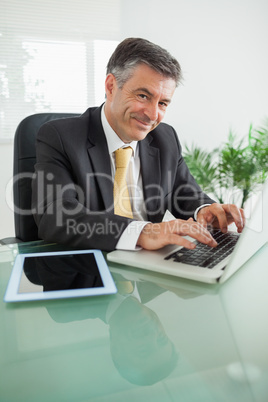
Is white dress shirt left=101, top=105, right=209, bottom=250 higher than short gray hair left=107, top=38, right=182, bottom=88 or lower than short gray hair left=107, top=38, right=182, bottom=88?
lower

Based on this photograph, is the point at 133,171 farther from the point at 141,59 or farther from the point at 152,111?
the point at 141,59

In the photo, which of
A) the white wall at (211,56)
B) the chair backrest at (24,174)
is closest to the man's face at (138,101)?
the chair backrest at (24,174)

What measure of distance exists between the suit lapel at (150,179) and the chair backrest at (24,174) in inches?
19.4

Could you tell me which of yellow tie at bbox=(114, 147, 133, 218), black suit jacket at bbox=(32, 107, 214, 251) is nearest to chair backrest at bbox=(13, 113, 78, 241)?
black suit jacket at bbox=(32, 107, 214, 251)

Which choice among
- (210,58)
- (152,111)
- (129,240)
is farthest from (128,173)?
(210,58)

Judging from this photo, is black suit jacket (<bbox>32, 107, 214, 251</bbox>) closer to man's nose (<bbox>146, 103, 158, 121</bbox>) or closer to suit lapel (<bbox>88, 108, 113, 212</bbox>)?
suit lapel (<bbox>88, 108, 113, 212</bbox>)

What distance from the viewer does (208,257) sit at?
0.94 metres

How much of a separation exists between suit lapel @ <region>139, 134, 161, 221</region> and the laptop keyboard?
0.57 metres

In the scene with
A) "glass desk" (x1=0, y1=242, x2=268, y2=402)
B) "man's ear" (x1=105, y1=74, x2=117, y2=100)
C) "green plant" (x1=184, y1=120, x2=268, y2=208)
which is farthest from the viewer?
"green plant" (x1=184, y1=120, x2=268, y2=208)

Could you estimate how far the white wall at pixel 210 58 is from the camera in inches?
143

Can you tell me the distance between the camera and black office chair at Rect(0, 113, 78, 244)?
1.59 metres

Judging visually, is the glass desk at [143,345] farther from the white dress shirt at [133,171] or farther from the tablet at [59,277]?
the white dress shirt at [133,171]

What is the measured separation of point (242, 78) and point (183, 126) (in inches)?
37.5

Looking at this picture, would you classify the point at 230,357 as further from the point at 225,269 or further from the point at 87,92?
the point at 87,92
